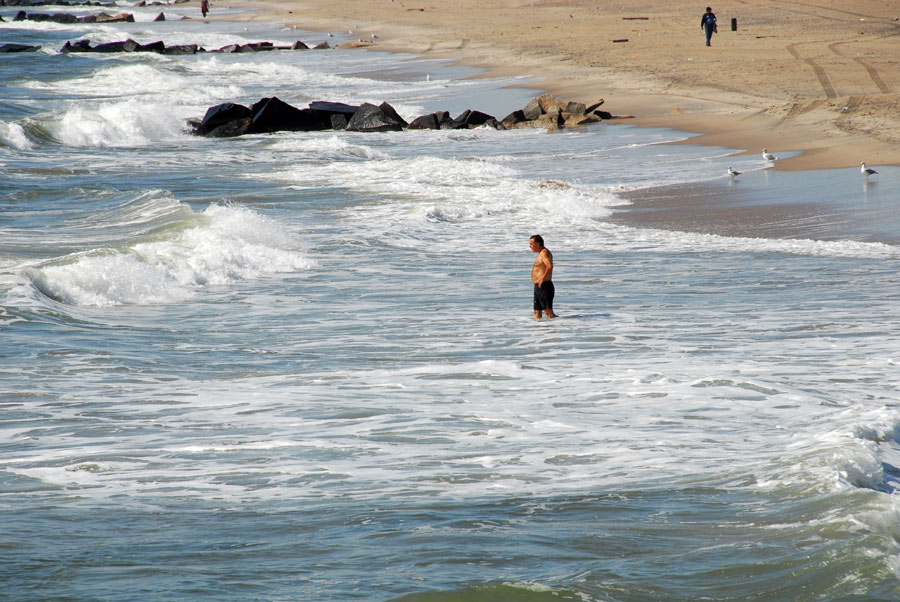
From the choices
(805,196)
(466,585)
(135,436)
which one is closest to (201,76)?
(805,196)

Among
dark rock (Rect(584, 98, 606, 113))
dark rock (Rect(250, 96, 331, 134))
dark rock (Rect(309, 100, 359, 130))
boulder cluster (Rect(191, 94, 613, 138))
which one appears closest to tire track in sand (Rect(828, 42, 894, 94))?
boulder cluster (Rect(191, 94, 613, 138))

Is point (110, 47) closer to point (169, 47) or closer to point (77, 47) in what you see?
point (77, 47)

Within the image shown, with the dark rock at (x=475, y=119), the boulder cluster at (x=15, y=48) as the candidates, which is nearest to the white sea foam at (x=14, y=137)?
the dark rock at (x=475, y=119)

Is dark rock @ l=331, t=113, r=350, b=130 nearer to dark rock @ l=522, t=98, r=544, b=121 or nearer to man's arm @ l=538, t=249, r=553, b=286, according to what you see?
dark rock @ l=522, t=98, r=544, b=121

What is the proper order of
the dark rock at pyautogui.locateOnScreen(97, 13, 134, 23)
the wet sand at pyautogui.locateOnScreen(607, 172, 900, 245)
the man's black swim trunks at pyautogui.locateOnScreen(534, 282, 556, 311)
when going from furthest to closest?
the dark rock at pyautogui.locateOnScreen(97, 13, 134, 23)
the wet sand at pyautogui.locateOnScreen(607, 172, 900, 245)
the man's black swim trunks at pyautogui.locateOnScreen(534, 282, 556, 311)

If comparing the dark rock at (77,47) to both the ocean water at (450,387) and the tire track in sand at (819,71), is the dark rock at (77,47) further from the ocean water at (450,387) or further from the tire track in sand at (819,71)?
the tire track in sand at (819,71)

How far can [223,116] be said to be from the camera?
28.2m

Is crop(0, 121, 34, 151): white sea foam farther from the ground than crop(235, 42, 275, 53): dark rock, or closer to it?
closer to it

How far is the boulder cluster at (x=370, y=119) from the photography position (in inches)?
1085

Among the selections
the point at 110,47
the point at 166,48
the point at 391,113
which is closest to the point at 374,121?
the point at 391,113

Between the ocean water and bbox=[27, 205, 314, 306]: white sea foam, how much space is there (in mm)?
49

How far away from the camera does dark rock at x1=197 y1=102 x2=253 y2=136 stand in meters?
28.2

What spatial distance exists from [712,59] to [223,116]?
17128 mm

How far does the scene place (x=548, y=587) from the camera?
4.57 metres
